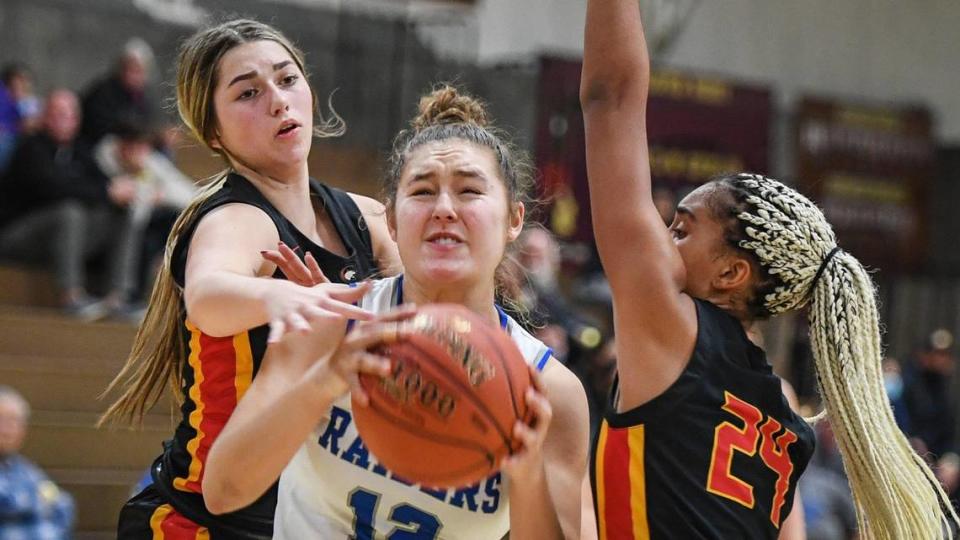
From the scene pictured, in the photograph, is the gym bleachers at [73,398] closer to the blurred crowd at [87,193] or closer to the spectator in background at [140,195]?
the blurred crowd at [87,193]

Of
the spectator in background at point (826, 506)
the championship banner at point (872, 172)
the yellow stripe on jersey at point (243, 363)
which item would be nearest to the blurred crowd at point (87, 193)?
the spectator in background at point (826, 506)

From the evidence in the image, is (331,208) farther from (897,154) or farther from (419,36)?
(897,154)

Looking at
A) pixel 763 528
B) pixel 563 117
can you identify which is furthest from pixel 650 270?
pixel 563 117

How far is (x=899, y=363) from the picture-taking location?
14.3 meters

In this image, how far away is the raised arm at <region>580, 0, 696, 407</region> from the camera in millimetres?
2588

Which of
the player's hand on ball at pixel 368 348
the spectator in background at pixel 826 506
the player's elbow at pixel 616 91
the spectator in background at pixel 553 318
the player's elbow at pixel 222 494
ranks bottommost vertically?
the spectator in background at pixel 826 506

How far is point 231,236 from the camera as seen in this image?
305 centimetres

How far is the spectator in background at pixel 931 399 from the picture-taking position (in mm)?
11273

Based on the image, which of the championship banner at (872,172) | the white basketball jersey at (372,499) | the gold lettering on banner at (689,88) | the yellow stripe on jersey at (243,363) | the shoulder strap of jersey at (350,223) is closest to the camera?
the white basketball jersey at (372,499)

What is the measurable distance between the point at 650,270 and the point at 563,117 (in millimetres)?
9364

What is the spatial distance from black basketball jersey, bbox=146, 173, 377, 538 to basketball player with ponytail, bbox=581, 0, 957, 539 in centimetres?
89

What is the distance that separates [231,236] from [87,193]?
584 cm

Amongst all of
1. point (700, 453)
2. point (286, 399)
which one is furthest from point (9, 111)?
point (700, 453)

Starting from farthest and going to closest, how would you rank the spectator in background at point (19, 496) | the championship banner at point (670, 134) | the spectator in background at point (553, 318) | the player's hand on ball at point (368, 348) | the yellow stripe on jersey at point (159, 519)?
the championship banner at point (670, 134) → the spectator in background at point (553, 318) → the spectator in background at point (19, 496) → the yellow stripe on jersey at point (159, 519) → the player's hand on ball at point (368, 348)
